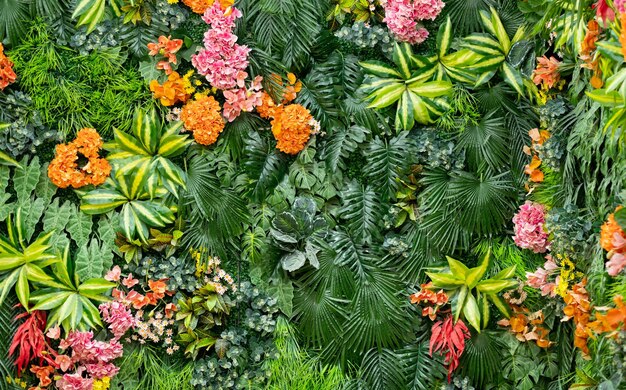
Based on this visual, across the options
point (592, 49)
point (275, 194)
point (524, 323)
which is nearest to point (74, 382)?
point (275, 194)

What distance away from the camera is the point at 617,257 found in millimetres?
2770

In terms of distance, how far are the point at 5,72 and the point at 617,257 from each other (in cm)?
232

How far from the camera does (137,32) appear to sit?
3.63 m

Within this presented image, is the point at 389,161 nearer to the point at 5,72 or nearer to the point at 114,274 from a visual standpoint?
the point at 114,274

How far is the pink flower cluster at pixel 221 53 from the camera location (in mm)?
3576

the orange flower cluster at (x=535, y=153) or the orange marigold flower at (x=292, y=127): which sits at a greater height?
the orange flower cluster at (x=535, y=153)

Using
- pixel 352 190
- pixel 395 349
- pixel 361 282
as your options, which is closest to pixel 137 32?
pixel 352 190

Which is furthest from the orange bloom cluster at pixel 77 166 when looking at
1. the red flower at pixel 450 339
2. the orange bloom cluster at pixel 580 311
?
the orange bloom cluster at pixel 580 311

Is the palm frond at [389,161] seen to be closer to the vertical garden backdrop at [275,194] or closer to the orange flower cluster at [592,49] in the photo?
the vertical garden backdrop at [275,194]

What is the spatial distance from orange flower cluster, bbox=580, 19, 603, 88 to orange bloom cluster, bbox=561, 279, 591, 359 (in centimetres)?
70

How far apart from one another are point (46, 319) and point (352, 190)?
1289 mm

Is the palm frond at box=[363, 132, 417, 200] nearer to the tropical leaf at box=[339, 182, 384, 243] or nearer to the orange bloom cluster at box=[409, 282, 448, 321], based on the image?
the tropical leaf at box=[339, 182, 384, 243]

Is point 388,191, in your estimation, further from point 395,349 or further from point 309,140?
point 395,349

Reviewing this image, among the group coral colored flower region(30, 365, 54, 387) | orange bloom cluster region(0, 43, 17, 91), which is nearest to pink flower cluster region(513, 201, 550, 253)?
coral colored flower region(30, 365, 54, 387)
